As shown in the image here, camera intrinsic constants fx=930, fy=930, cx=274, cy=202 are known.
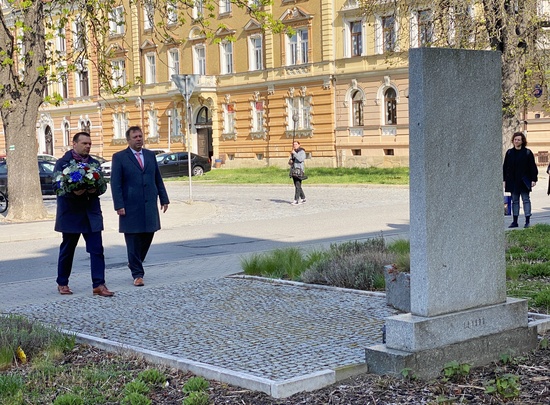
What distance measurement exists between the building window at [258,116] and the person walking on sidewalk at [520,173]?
36517mm

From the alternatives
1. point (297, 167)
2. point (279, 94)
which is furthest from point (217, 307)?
point (279, 94)

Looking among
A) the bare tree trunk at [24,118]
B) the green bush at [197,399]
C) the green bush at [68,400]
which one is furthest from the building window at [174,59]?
the green bush at [197,399]

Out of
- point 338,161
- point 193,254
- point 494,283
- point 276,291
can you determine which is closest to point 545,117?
point 338,161

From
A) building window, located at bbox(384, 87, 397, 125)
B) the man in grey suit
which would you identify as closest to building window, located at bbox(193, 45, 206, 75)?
building window, located at bbox(384, 87, 397, 125)

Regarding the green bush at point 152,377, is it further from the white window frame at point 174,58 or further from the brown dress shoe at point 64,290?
the white window frame at point 174,58

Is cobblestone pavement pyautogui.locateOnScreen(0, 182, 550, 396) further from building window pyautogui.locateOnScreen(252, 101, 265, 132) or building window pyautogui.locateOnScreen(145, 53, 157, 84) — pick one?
building window pyautogui.locateOnScreen(145, 53, 157, 84)

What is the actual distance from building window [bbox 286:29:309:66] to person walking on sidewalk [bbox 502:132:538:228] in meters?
33.6

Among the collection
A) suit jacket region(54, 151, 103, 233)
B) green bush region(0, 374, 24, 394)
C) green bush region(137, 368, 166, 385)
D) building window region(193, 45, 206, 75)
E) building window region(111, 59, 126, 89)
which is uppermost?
building window region(193, 45, 206, 75)

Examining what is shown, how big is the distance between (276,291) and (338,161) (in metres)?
39.9

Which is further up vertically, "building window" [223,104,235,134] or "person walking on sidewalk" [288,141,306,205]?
"building window" [223,104,235,134]

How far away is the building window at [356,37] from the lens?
4784cm

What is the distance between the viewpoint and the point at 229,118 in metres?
56.8

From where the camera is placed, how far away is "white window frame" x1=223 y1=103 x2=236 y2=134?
184 feet

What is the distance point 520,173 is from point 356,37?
103ft
